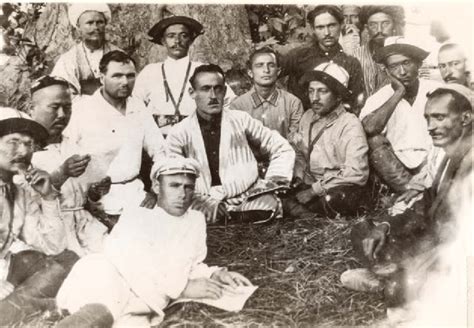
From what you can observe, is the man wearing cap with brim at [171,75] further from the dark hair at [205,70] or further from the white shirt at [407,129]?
the white shirt at [407,129]

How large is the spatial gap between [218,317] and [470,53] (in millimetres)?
3054

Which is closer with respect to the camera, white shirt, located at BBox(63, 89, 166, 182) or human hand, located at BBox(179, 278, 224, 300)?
human hand, located at BBox(179, 278, 224, 300)

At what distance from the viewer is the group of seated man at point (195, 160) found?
17.4 ft

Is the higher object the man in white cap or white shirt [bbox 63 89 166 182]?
the man in white cap

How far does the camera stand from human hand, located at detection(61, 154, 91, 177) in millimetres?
5426

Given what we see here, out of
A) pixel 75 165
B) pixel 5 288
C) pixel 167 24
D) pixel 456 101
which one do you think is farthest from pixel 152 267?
pixel 456 101

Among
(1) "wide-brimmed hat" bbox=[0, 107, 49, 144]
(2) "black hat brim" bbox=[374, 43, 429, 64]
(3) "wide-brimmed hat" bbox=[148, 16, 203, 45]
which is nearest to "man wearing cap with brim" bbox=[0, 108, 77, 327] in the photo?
(1) "wide-brimmed hat" bbox=[0, 107, 49, 144]

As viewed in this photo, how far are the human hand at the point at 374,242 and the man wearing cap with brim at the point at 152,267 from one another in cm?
101

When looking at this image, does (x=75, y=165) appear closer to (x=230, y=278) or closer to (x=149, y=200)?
(x=149, y=200)

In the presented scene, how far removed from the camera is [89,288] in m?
5.24

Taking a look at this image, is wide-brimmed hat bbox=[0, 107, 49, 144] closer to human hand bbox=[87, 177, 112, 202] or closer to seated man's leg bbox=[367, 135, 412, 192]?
human hand bbox=[87, 177, 112, 202]

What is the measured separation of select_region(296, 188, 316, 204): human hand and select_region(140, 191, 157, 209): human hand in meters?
1.17

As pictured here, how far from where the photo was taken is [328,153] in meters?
5.64

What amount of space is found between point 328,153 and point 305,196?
0.41 m
